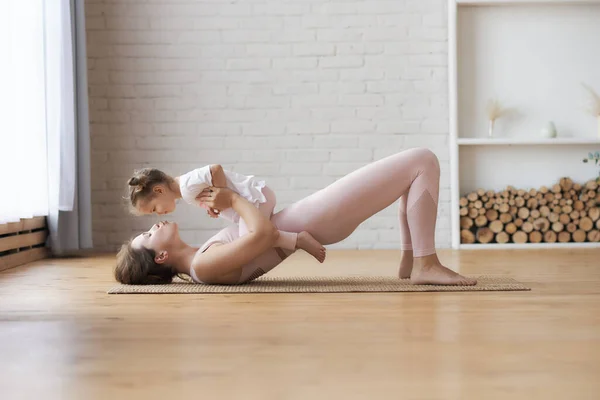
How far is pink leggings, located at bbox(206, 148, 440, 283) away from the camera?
9.73 ft

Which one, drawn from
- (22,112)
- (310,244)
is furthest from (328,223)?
(22,112)

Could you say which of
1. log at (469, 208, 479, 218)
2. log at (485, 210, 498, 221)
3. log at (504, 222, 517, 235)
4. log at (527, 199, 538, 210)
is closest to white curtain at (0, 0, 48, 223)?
log at (469, 208, 479, 218)

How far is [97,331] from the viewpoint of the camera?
2211mm

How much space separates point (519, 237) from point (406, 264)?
7.33 feet

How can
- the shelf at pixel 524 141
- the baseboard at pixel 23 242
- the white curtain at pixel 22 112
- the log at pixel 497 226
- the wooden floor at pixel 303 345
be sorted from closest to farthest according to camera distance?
the wooden floor at pixel 303 345 → the white curtain at pixel 22 112 → the baseboard at pixel 23 242 → the shelf at pixel 524 141 → the log at pixel 497 226

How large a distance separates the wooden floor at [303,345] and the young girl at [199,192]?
0.21 m

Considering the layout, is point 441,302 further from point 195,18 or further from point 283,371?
point 195,18

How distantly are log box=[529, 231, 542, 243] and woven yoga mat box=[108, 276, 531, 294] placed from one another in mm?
2074

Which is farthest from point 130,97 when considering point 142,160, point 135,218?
point 135,218

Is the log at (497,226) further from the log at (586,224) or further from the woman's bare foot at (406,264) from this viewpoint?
the woman's bare foot at (406,264)

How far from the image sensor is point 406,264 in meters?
3.31

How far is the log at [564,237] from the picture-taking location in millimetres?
5293

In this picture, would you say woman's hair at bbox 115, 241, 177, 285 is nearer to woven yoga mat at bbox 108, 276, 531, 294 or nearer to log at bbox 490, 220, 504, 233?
woven yoga mat at bbox 108, 276, 531, 294

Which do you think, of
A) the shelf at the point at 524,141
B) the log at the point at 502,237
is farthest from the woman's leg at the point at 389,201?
the log at the point at 502,237
